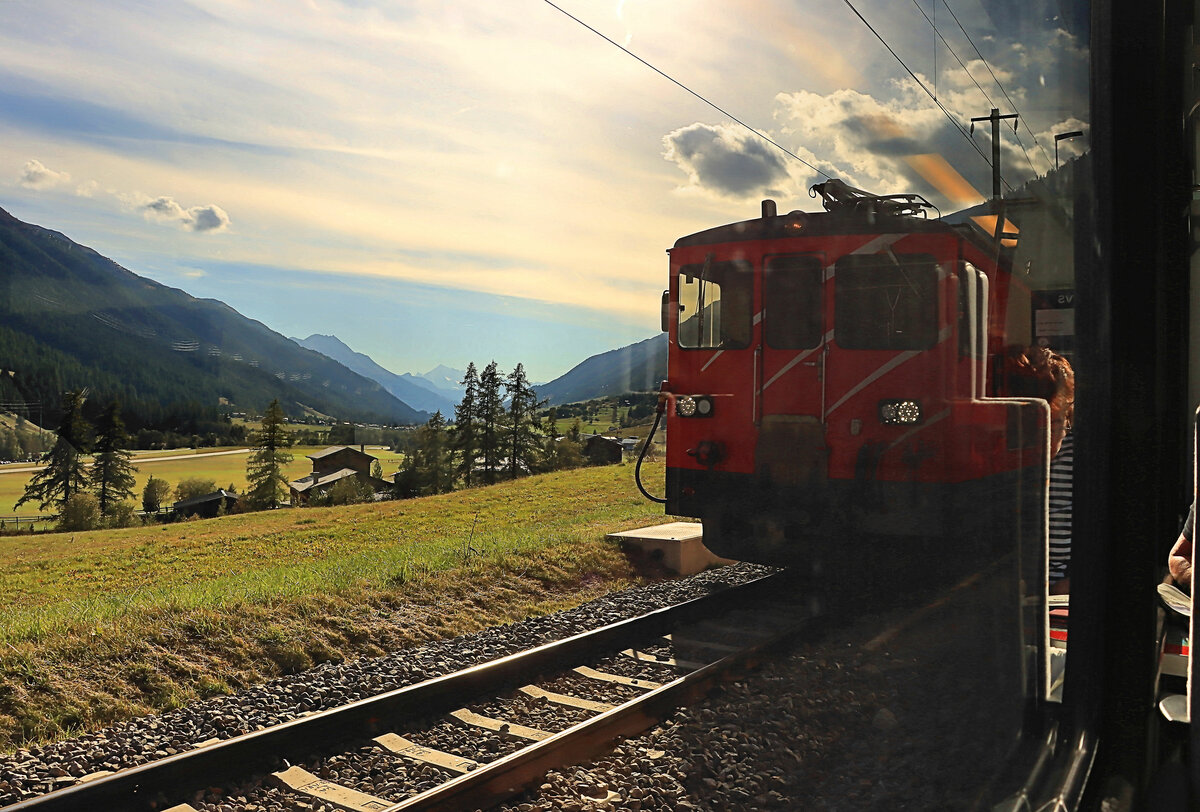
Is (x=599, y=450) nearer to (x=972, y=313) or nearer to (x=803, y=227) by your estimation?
(x=803, y=227)

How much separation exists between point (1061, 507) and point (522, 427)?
239 inches

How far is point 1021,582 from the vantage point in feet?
5.57

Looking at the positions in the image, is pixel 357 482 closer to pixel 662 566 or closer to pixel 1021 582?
pixel 662 566

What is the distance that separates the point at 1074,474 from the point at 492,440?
19.5ft

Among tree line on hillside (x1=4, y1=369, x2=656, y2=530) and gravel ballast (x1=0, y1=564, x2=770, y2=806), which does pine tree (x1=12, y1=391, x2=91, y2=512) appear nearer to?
tree line on hillside (x1=4, y1=369, x2=656, y2=530)

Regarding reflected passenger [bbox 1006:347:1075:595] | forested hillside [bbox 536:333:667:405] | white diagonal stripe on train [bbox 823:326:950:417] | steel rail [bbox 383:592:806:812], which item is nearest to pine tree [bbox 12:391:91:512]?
forested hillside [bbox 536:333:667:405]

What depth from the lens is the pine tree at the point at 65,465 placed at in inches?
227

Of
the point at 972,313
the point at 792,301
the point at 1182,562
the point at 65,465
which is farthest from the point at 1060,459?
the point at 65,465

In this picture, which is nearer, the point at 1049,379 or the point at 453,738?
the point at 1049,379

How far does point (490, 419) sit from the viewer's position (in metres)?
6.89

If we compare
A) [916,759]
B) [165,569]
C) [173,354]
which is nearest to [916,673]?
[916,759]

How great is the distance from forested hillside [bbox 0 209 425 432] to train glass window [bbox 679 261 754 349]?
86.9 inches

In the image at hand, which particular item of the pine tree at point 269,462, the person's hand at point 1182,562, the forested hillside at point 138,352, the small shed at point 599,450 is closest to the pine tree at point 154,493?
the pine tree at point 269,462

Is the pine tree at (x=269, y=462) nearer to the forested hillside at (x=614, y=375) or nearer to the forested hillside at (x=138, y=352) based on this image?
the forested hillside at (x=138, y=352)
